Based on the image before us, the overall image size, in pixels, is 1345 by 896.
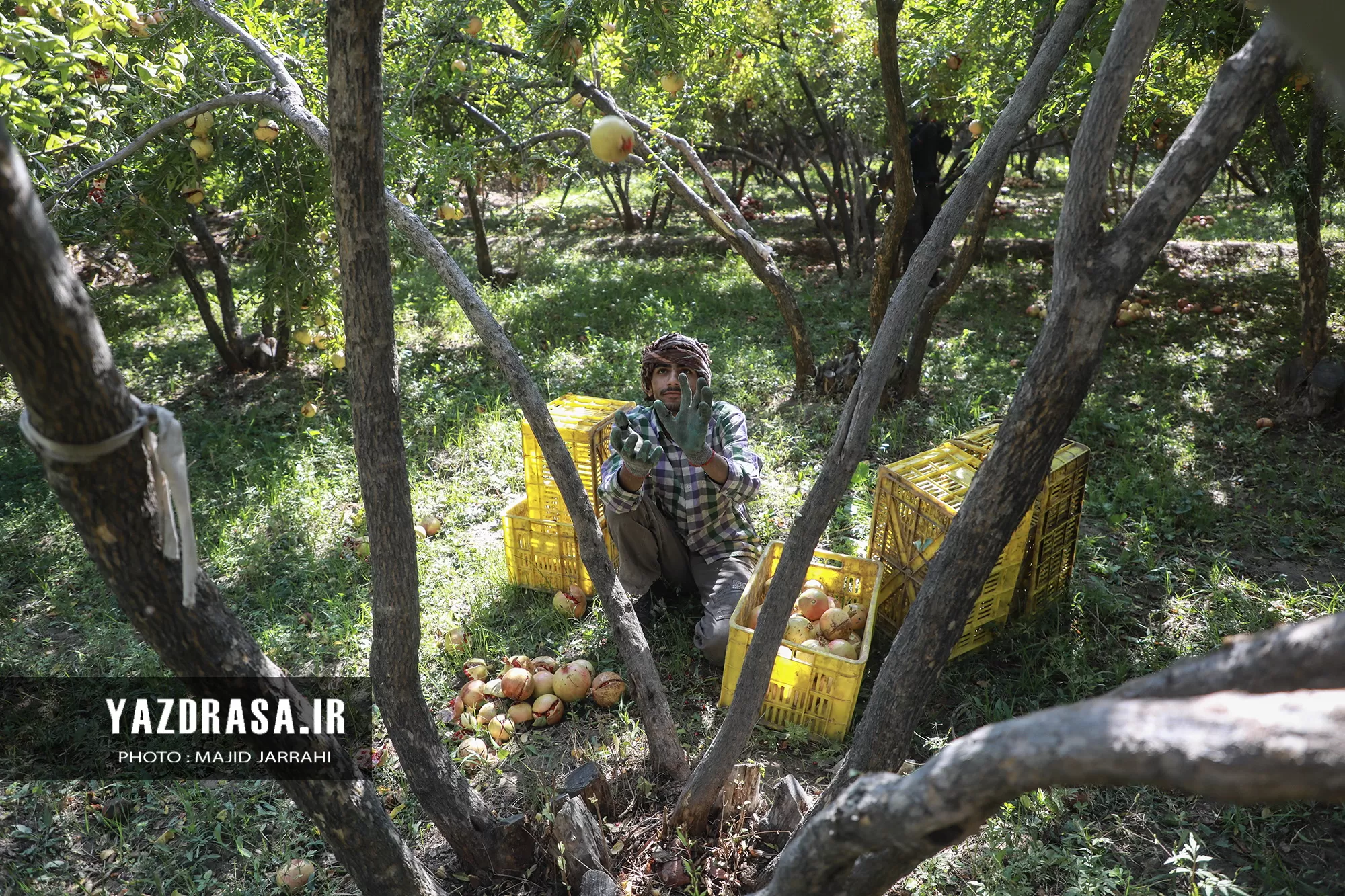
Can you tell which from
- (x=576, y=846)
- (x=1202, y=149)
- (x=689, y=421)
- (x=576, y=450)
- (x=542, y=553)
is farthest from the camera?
(x=542, y=553)

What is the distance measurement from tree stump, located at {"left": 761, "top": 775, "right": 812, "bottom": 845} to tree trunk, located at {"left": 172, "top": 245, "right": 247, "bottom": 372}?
5.62m

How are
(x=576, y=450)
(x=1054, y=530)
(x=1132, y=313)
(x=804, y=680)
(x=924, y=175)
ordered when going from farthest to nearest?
(x=924, y=175)
(x=1132, y=313)
(x=576, y=450)
(x=1054, y=530)
(x=804, y=680)

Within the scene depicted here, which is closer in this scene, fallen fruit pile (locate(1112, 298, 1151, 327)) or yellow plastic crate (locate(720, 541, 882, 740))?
yellow plastic crate (locate(720, 541, 882, 740))

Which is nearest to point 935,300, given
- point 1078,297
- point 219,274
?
point 1078,297

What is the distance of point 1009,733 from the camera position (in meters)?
1.00

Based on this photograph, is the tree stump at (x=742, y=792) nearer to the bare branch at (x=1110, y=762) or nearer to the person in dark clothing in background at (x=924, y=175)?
the bare branch at (x=1110, y=762)

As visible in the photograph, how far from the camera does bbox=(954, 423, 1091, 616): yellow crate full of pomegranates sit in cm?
316

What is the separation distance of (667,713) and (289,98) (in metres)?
2.22

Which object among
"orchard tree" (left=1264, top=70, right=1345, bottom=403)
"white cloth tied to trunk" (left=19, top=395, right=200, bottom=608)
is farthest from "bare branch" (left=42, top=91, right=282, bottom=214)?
"orchard tree" (left=1264, top=70, right=1345, bottom=403)

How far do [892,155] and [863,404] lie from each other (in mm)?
3536

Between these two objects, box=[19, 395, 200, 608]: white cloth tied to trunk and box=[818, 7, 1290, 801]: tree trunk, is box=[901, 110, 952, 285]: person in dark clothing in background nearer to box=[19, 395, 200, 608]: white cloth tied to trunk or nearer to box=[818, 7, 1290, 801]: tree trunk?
box=[818, 7, 1290, 801]: tree trunk

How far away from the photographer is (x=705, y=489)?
334cm

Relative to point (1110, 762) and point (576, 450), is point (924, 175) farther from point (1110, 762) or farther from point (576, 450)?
point (1110, 762)

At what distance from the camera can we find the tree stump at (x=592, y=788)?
2.38 meters
